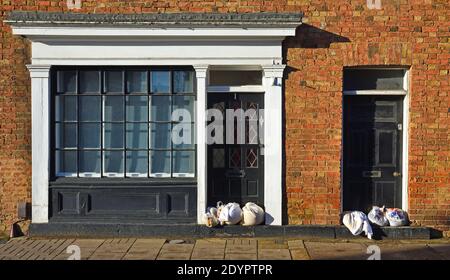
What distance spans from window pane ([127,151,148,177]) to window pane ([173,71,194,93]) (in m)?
1.23

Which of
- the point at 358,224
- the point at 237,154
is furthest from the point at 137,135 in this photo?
the point at 358,224

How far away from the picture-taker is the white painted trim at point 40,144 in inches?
377

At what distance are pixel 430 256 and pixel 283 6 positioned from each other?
4.52 m

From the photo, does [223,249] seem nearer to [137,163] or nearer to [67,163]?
[137,163]

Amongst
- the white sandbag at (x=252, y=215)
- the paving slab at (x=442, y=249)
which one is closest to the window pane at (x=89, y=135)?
the white sandbag at (x=252, y=215)

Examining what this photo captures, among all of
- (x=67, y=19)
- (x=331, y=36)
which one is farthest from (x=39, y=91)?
(x=331, y=36)

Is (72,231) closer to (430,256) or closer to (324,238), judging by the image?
(324,238)

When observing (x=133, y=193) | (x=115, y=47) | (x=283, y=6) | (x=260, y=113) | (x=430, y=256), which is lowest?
(x=430, y=256)

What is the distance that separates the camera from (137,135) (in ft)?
32.3

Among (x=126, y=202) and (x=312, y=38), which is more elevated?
(x=312, y=38)

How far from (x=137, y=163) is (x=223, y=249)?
2.21 metres

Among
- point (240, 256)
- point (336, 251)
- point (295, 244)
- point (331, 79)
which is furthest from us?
point (331, 79)

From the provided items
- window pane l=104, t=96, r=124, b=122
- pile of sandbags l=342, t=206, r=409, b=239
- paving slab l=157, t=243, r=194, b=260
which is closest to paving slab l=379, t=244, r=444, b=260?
pile of sandbags l=342, t=206, r=409, b=239

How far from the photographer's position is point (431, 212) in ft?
31.3
